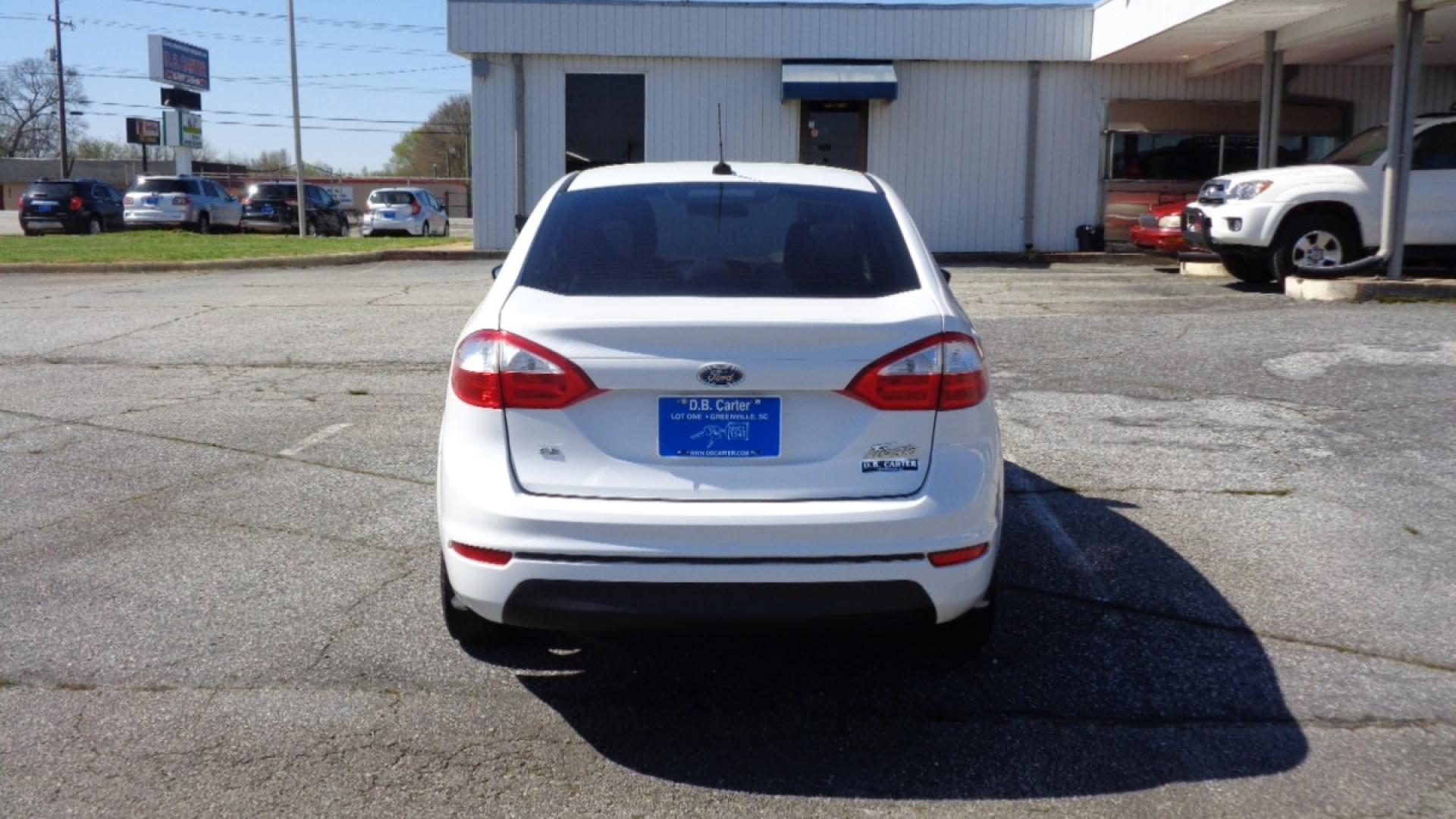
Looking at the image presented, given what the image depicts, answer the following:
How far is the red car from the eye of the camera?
722 inches

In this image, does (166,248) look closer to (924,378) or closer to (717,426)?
(717,426)

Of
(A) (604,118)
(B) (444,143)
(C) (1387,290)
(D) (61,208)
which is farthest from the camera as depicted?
(B) (444,143)

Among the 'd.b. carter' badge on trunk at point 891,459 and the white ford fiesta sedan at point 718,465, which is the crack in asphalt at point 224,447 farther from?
the 'd.b. carter' badge on trunk at point 891,459

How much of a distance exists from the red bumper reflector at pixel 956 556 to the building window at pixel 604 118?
19.5 metres

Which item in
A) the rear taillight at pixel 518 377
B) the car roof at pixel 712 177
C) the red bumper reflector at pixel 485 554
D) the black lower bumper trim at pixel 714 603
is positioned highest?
the car roof at pixel 712 177

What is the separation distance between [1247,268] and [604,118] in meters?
11.3

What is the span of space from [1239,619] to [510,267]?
114 inches

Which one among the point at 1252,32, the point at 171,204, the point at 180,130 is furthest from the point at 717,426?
the point at 180,130

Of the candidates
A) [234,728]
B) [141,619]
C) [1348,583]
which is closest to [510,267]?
[234,728]

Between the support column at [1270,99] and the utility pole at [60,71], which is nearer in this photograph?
the support column at [1270,99]

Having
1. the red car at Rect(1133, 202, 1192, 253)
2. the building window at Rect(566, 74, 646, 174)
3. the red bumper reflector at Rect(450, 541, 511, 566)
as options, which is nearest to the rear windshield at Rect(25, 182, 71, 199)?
the building window at Rect(566, 74, 646, 174)

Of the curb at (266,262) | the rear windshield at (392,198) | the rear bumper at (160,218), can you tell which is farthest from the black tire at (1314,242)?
the rear bumper at (160,218)

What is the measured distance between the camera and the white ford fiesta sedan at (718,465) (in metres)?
3.59

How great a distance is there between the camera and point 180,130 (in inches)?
1934
